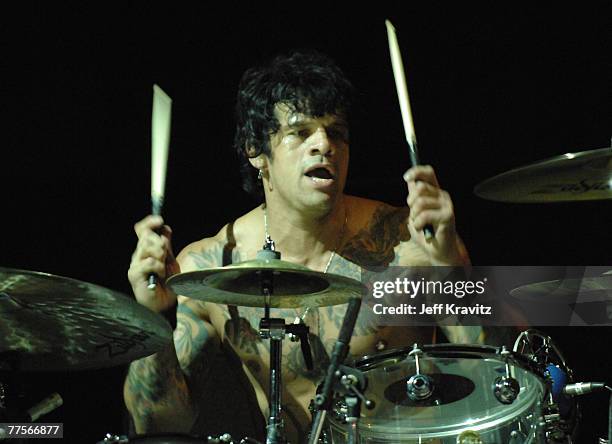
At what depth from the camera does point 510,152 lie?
115 inches

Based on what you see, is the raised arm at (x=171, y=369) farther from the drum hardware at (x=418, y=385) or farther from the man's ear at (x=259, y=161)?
the drum hardware at (x=418, y=385)

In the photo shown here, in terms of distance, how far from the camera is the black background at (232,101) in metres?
2.87

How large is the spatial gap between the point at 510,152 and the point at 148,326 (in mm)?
1586

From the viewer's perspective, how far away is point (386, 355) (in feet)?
7.02

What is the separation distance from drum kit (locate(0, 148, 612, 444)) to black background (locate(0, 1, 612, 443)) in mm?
678

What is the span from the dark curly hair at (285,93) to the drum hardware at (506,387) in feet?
3.77

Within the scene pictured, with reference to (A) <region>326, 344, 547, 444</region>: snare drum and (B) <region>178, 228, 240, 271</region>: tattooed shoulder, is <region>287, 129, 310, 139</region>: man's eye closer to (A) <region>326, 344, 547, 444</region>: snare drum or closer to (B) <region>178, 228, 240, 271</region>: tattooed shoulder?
(B) <region>178, 228, 240, 271</region>: tattooed shoulder

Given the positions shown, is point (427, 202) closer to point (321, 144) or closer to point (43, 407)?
point (321, 144)

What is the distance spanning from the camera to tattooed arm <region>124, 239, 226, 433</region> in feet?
8.75

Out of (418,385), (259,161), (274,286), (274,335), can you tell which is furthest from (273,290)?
(259,161)

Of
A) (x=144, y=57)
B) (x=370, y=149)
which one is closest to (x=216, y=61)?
(x=144, y=57)

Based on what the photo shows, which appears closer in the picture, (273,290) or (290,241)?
(273,290)

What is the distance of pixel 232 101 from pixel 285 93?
0.29 m

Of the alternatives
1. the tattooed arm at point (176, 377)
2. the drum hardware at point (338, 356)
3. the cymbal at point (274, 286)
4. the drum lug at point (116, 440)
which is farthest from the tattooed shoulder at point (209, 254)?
the drum hardware at point (338, 356)
